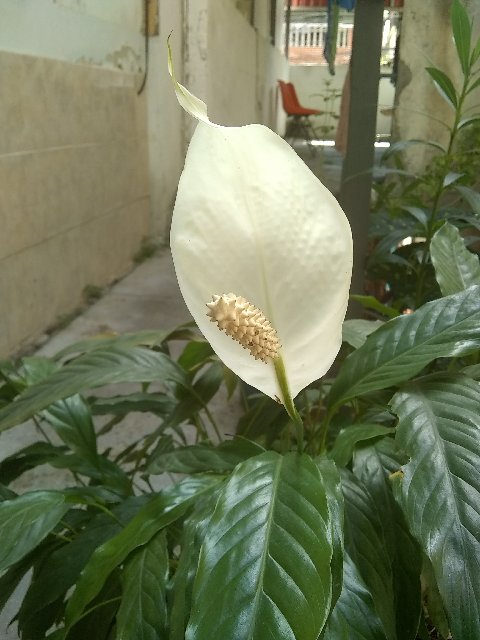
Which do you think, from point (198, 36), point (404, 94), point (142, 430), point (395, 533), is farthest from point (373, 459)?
point (198, 36)

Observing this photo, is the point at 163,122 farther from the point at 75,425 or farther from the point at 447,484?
the point at 447,484

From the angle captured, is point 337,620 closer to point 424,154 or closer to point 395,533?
point 395,533

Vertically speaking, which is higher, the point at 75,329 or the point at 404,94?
the point at 404,94

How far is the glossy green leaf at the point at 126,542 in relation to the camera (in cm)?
50

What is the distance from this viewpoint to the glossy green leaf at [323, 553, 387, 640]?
16.3 inches

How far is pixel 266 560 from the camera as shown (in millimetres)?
377

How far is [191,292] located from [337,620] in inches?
9.1

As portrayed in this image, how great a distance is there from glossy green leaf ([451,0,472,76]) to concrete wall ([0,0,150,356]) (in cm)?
117

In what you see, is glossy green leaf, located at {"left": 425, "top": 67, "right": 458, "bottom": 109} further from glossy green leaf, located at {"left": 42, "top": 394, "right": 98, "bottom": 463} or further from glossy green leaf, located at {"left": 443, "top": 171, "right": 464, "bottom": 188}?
glossy green leaf, located at {"left": 42, "top": 394, "right": 98, "bottom": 463}

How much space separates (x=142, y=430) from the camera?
5.13ft

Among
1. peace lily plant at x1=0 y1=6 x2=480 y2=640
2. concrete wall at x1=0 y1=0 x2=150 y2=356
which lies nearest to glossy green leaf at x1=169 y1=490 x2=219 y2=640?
peace lily plant at x1=0 y1=6 x2=480 y2=640

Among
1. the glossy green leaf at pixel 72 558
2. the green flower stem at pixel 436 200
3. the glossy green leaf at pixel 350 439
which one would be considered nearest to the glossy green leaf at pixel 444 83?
the green flower stem at pixel 436 200

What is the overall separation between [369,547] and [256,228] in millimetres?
259

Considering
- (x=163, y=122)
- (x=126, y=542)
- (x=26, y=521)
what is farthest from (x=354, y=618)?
(x=163, y=122)
